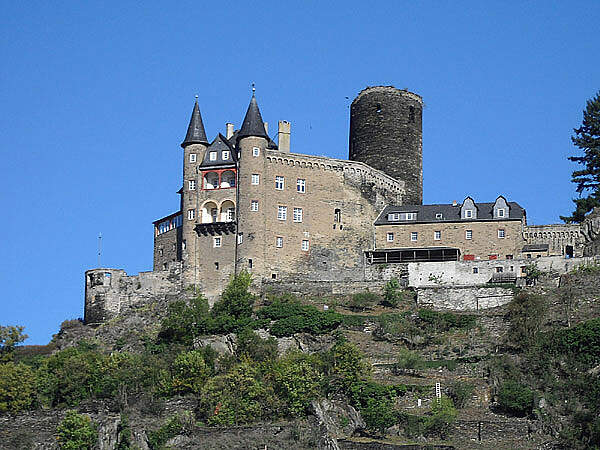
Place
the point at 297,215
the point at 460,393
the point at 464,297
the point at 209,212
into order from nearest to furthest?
1. the point at 460,393
2. the point at 464,297
3. the point at 297,215
4. the point at 209,212

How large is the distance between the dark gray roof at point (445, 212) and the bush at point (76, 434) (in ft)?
103

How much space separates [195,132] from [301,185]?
835 cm

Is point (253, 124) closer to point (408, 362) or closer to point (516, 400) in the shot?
point (408, 362)

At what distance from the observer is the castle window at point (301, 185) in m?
81.1

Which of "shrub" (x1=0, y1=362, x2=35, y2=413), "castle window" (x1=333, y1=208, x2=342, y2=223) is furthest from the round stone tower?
"shrub" (x1=0, y1=362, x2=35, y2=413)

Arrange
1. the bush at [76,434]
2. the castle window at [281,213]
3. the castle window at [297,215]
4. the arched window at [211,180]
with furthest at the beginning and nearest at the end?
the arched window at [211,180] < the castle window at [297,215] < the castle window at [281,213] < the bush at [76,434]

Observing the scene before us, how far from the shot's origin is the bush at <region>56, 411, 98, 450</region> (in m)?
57.3

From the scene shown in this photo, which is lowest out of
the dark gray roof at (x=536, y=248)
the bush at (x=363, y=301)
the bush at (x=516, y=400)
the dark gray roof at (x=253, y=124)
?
the bush at (x=516, y=400)

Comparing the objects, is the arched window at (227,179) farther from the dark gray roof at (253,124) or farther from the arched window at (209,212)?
the dark gray roof at (253,124)

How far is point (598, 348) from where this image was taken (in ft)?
204

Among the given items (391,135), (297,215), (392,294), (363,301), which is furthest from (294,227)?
(391,135)

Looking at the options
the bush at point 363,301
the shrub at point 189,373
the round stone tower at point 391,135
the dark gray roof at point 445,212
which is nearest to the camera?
the shrub at point 189,373

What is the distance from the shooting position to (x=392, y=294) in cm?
7506

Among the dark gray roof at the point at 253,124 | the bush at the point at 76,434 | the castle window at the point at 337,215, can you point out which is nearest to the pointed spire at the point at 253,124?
the dark gray roof at the point at 253,124
